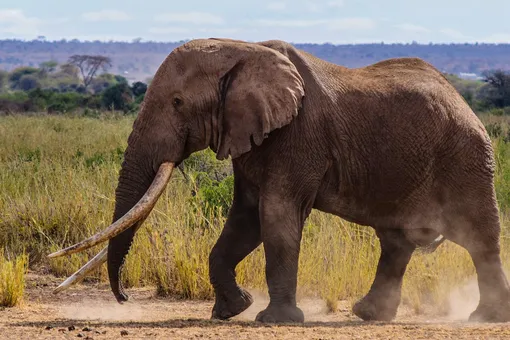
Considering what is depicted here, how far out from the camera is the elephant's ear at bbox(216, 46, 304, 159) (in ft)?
24.7

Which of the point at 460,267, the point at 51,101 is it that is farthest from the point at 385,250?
the point at 51,101

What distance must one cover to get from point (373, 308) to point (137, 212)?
216cm

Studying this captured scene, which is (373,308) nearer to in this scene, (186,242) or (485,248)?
(485,248)

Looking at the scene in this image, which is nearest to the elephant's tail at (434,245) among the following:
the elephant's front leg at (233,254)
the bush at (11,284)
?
the elephant's front leg at (233,254)

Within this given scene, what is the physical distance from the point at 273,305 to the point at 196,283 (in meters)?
1.81

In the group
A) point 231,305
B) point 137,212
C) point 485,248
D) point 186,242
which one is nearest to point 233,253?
point 231,305

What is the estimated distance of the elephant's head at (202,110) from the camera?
757 cm

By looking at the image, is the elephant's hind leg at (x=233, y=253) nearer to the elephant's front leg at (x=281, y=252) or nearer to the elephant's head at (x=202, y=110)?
the elephant's front leg at (x=281, y=252)

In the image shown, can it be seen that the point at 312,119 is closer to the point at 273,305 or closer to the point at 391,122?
the point at 391,122

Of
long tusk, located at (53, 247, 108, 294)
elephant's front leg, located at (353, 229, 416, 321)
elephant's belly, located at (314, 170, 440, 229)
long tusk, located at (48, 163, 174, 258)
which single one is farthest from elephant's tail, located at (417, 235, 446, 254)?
long tusk, located at (53, 247, 108, 294)

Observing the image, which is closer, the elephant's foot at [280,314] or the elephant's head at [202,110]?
the elephant's head at [202,110]

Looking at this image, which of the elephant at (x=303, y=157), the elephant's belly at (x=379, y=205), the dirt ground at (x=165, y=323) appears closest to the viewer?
the dirt ground at (x=165, y=323)

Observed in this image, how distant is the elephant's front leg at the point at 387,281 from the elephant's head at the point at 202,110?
1500 mm

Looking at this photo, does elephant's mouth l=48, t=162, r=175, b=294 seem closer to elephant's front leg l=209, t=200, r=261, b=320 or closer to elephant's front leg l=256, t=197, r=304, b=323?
elephant's front leg l=256, t=197, r=304, b=323
